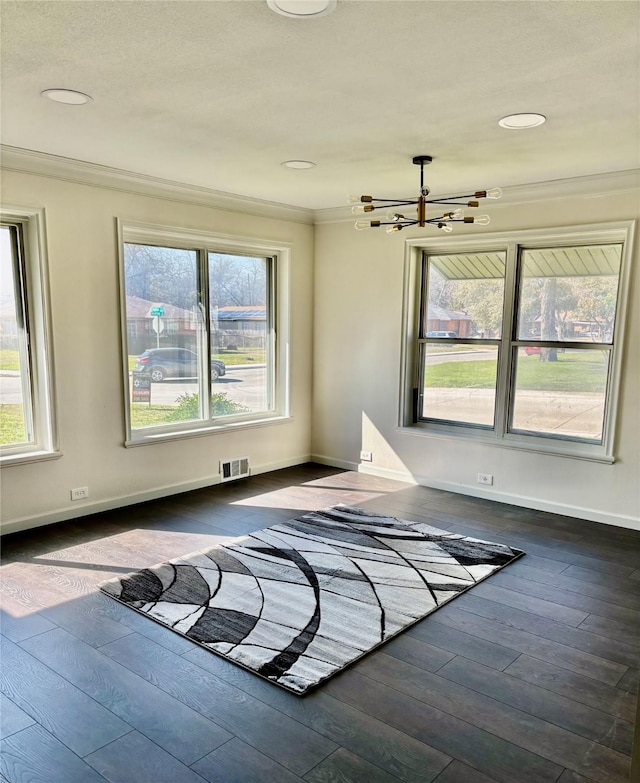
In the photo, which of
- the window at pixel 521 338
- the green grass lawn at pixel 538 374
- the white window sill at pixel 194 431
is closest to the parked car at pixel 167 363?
the white window sill at pixel 194 431

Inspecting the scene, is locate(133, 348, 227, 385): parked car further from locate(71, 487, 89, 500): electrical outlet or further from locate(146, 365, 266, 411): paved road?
locate(71, 487, 89, 500): electrical outlet

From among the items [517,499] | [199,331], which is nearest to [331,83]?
[199,331]

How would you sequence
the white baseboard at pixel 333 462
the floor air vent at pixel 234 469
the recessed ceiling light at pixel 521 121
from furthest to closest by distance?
the white baseboard at pixel 333 462
the floor air vent at pixel 234 469
the recessed ceiling light at pixel 521 121

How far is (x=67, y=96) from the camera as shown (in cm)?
276

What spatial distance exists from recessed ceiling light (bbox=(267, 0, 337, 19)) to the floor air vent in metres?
4.07

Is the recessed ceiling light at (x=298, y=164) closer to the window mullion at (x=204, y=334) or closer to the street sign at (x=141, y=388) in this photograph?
the window mullion at (x=204, y=334)

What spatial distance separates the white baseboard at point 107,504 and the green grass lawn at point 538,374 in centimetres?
205

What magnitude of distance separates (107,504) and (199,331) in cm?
168

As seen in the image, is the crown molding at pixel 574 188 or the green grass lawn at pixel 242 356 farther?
the green grass lawn at pixel 242 356

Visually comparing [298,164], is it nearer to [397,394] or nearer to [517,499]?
[397,394]

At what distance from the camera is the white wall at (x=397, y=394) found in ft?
14.3

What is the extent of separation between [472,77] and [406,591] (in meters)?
2.65

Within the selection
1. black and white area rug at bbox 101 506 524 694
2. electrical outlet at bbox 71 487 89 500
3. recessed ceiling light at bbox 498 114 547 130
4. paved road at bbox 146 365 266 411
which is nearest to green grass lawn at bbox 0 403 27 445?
electrical outlet at bbox 71 487 89 500

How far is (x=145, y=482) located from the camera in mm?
4875
